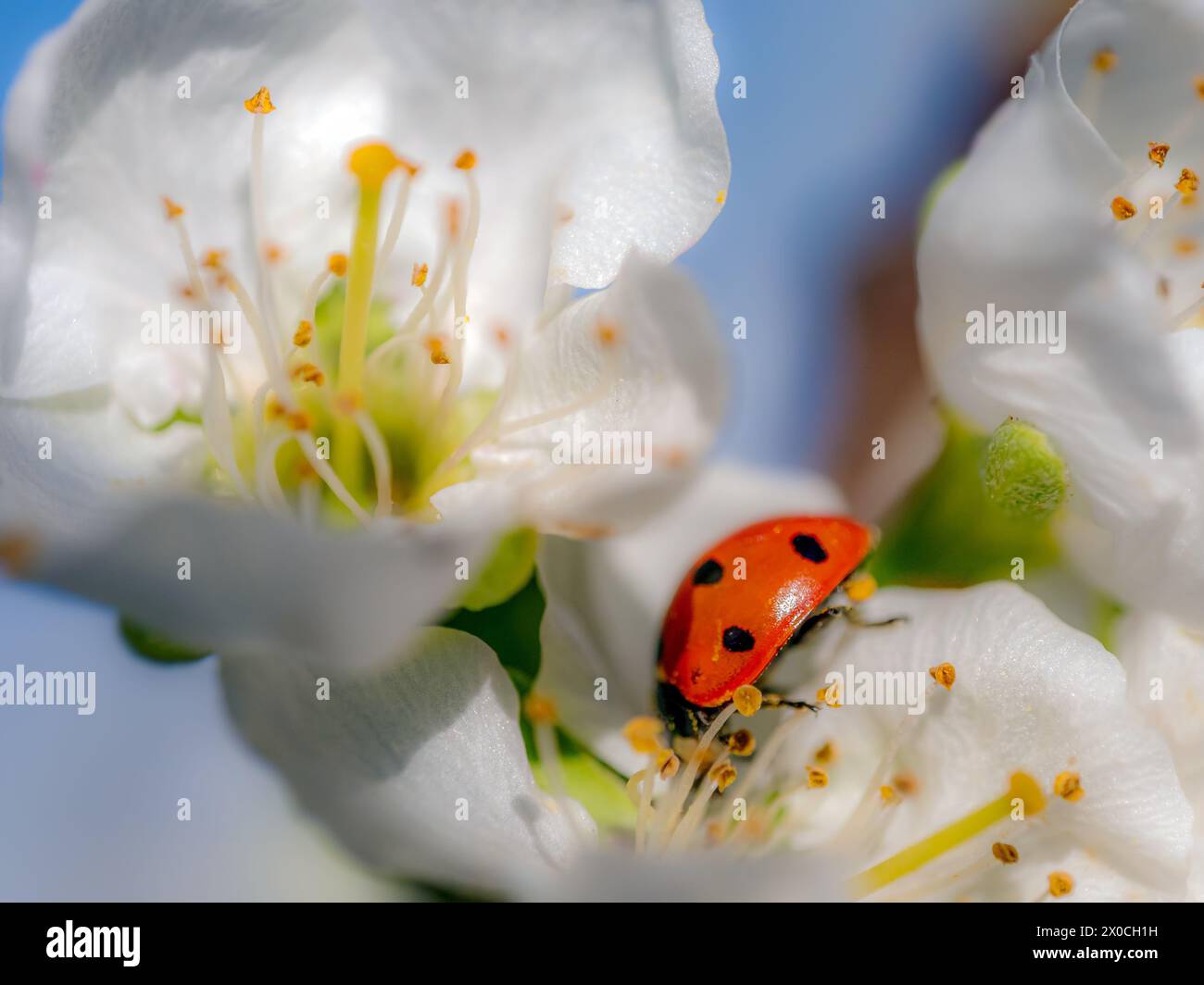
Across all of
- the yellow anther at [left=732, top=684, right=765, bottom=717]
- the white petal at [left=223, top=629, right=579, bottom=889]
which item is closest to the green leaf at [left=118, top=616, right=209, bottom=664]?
the white petal at [left=223, top=629, right=579, bottom=889]

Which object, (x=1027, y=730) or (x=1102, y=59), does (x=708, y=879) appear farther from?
(x=1102, y=59)

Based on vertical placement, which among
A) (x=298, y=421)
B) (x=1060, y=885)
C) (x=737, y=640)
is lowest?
(x=1060, y=885)

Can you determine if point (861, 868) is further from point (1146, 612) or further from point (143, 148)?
point (143, 148)

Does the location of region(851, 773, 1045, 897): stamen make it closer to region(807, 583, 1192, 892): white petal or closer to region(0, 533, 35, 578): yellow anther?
region(807, 583, 1192, 892): white petal

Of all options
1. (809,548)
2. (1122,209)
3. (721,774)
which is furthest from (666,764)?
(1122,209)

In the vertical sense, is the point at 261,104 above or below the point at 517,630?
above

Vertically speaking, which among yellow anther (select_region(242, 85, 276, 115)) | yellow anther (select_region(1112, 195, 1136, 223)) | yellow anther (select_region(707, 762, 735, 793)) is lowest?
yellow anther (select_region(707, 762, 735, 793))
